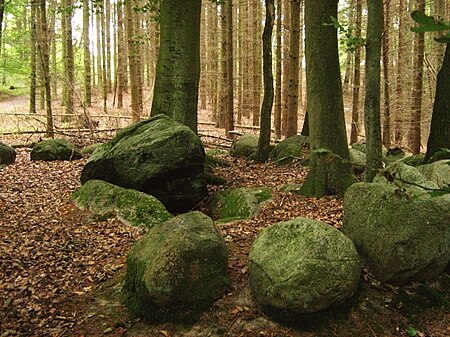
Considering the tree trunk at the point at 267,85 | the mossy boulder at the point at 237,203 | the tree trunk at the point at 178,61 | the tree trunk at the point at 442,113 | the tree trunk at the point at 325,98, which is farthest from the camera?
the tree trunk at the point at 267,85

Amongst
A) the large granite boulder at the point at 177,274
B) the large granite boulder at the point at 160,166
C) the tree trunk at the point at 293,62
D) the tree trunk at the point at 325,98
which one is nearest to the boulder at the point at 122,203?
the large granite boulder at the point at 160,166

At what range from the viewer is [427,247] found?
4.28 m

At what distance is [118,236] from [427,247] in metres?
3.79

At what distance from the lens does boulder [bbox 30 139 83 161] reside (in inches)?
420

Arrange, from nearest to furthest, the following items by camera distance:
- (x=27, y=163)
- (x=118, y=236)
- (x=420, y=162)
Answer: (x=118, y=236) → (x=420, y=162) → (x=27, y=163)

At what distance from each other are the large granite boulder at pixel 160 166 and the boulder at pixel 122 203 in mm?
383

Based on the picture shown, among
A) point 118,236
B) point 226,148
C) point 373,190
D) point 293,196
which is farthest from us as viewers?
point 226,148

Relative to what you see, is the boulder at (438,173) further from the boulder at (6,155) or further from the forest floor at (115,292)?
the boulder at (6,155)

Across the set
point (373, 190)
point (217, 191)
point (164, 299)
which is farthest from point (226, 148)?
point (164, 299)

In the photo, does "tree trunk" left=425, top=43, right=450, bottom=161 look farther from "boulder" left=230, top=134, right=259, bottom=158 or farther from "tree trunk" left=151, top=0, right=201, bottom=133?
"boulder" left=230, top=134, right=259, bottom=158

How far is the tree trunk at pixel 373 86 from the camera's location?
16.7 ft

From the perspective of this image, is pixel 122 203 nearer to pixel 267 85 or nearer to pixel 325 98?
pixel 325 98

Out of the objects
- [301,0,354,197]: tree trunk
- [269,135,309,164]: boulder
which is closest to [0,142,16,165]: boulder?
[269,135,309,164]: boulder

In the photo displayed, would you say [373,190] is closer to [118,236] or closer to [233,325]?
[233,325]
